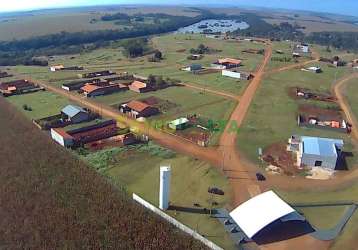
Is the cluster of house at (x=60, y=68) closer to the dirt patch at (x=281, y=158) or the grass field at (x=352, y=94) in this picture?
the grass field at (x=352, y=94)

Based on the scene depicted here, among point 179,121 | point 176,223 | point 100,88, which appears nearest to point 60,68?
point 100,88

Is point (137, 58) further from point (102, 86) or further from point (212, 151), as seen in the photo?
point (212, 151)

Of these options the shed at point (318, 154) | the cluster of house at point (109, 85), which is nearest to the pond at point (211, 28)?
the cluster of house at point (109, 85)

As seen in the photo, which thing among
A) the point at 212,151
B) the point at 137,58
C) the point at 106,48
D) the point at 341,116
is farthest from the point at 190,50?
the point at 212,151

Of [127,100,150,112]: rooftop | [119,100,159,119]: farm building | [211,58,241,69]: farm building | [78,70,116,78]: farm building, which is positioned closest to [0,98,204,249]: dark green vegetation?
[119,100,159,119]: farm building

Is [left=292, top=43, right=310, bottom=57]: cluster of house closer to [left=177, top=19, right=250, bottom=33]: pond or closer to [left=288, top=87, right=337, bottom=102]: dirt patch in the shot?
[left=288, top=87, right=337, bottom=102]: dirt patch

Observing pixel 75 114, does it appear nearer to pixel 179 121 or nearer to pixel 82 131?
pixel 82 131
